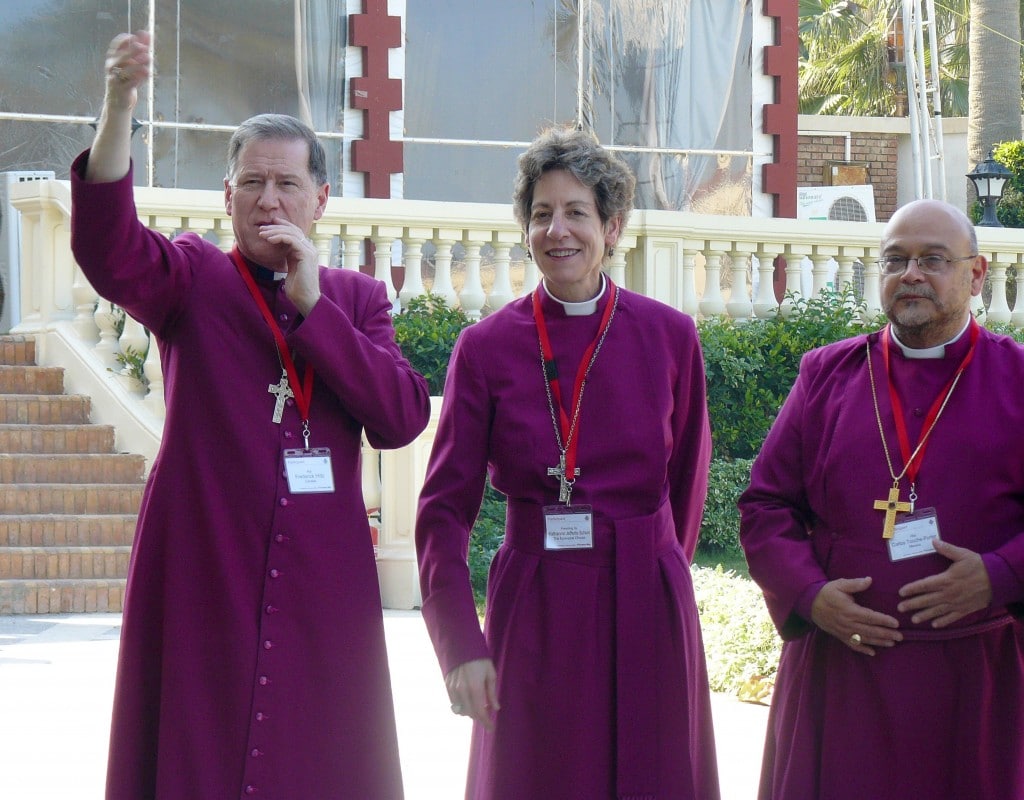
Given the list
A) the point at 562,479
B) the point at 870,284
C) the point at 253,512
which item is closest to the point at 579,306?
the point at 562,479

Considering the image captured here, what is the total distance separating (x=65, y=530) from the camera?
29.7ft

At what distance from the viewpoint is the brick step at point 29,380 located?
10156 mm

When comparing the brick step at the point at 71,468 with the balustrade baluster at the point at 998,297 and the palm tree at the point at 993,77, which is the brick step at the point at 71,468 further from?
the palm tree at the point at 993,77

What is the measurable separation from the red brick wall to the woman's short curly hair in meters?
21.9

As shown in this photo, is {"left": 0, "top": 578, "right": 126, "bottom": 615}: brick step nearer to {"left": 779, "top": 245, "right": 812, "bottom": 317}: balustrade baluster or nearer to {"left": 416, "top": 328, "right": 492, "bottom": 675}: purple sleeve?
{"left": 779, "top": 245, "right": 812, "bottom": 317}: balustrade baluster

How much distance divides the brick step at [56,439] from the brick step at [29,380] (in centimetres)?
51

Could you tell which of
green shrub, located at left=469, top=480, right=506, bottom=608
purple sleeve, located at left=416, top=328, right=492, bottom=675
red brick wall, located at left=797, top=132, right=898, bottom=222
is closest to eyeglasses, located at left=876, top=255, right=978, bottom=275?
purple sleeve, located at left=416, top=328, right=492, bottom=675

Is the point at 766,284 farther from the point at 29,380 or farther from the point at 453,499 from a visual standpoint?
the point at 453,499

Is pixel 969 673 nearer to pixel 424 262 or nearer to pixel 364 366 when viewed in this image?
pixel 364 366

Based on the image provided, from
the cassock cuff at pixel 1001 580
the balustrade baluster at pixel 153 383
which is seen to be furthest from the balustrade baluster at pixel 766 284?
the cassock cuff at pixel 1001 580

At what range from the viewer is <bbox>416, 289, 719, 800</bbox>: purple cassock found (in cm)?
350

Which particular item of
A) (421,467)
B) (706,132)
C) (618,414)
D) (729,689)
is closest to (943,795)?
(618,414)

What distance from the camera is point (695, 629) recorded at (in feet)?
11.9

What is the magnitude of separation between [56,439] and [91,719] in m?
3.68
